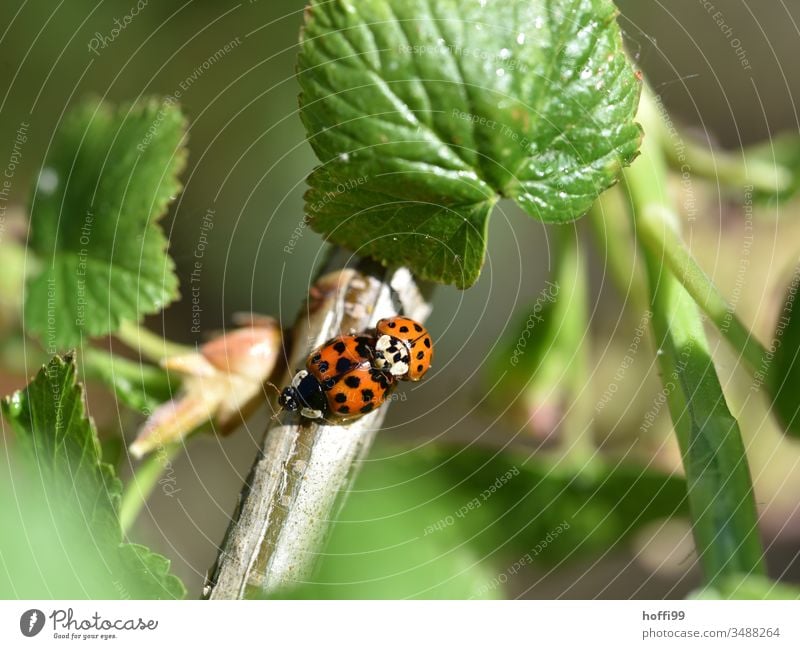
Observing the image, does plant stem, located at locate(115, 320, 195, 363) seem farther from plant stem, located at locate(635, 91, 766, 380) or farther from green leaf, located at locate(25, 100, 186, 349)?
plant stem, located at locate(635, 91, 766, 380)

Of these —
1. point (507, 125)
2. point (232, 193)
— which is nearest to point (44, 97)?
point (232, 193)

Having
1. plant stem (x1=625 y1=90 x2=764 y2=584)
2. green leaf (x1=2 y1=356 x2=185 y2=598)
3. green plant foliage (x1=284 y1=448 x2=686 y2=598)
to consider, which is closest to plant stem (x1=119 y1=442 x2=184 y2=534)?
green leaf (x1=2 y1=356 x2=185 y2=598)

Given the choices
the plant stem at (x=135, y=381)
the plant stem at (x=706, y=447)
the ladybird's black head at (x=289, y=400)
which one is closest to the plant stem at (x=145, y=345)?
the plant stem at (x=135, y=381)

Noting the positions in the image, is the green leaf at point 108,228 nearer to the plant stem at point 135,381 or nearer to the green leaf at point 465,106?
the plant stem at point 135,381

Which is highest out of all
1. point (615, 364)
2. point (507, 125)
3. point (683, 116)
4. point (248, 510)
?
→ point (683, 116)

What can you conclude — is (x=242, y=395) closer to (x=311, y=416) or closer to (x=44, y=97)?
(x=311, y=416)
